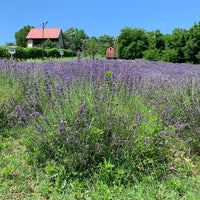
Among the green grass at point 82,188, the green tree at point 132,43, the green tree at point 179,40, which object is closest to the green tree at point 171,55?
the green tree at point 179,40

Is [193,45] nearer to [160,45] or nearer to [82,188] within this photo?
[160,45]

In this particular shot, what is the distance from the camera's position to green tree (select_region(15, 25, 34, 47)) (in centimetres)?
6636

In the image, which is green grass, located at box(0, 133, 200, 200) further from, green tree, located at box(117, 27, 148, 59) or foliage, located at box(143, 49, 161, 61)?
green tree, located at box(117, 27, 148, 59)

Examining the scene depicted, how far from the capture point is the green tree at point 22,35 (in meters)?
66.4

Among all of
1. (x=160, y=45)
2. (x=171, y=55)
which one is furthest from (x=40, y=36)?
(x=171, y=55)

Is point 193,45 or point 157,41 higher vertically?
point 157,41

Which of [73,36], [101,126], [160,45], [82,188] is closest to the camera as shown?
[82,188]

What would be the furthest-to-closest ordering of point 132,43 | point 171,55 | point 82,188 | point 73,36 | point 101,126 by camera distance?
point 73,36 < point 132,43 < point 171,55 < point 101,126 < point 82,188

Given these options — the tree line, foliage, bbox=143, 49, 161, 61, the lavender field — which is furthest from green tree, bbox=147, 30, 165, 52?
the lavender field

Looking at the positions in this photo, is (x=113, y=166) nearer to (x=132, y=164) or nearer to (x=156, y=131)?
(x=132, y=164)

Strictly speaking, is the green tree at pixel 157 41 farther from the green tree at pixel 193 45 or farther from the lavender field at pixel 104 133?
the lavender field at pixel 104 133

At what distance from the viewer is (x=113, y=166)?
2.39m

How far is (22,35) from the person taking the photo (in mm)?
67000

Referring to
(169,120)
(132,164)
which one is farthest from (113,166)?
(169,120)
